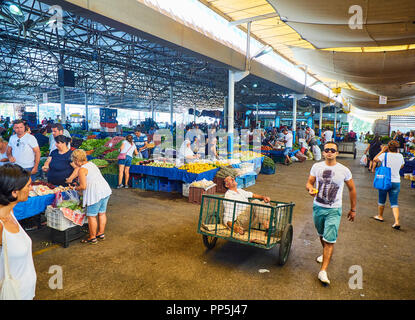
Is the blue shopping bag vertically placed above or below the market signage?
below

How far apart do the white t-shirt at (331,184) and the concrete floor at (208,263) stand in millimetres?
1072

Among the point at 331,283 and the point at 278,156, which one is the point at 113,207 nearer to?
the point at 331,283

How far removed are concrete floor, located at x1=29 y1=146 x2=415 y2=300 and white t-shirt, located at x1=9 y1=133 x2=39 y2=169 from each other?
4.73 feet

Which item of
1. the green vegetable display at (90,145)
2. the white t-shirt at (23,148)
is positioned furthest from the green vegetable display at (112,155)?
the white t-shirt at (23,148)

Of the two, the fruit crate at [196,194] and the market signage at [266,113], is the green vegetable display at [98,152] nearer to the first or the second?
the fruit crate at [196,194]

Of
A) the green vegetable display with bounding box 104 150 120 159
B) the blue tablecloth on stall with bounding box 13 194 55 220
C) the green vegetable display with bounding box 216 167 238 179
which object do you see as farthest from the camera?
the green vegetable display with bounding box 104 150 120 159

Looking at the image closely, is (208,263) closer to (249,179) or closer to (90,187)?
(90,187)

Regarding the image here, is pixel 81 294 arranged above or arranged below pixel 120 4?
below

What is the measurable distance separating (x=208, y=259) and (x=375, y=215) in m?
4.69

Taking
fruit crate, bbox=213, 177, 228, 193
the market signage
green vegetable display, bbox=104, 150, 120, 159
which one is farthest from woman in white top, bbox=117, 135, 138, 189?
the market signage

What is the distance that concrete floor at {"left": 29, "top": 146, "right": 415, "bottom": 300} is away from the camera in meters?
3.39

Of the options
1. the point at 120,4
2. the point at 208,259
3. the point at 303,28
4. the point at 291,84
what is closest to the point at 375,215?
the point at 208,259

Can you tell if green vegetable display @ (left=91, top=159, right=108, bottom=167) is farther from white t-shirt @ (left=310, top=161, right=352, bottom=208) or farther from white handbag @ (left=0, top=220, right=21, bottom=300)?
white handbag @ (left=0, top=220, right=21, bottom=300)

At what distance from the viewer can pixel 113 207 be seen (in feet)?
22.6
